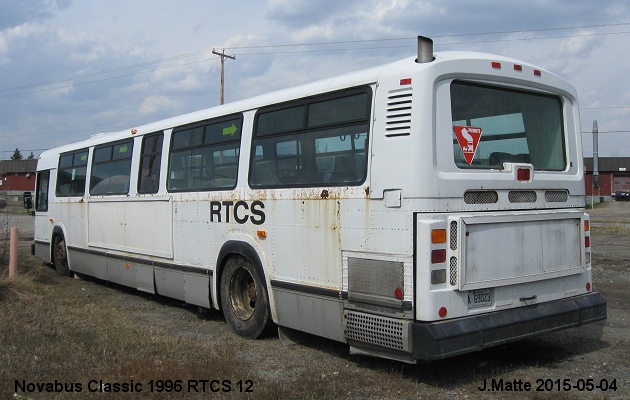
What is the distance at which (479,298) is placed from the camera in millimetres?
5480

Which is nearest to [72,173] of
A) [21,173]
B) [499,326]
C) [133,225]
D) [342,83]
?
[133,225]

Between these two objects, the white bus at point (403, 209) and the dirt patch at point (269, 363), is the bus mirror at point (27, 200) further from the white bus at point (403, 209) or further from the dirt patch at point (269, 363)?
the white bus at point (403, 209)

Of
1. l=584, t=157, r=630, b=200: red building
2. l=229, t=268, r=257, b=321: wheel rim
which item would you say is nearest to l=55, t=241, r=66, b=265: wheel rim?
l=229, t=268, r=257, b=321: wheel rim

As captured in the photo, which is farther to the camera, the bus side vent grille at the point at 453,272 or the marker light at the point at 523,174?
the marker light at the point at 523,174

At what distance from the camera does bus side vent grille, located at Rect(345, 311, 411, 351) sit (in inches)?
206

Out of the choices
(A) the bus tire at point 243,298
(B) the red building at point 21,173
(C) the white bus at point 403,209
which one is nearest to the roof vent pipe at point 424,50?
(C) the white bus at point 403,209

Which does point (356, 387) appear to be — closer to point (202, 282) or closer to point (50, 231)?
point (202, 282)

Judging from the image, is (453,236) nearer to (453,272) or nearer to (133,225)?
(453,272)

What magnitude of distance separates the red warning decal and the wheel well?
8.71 ft

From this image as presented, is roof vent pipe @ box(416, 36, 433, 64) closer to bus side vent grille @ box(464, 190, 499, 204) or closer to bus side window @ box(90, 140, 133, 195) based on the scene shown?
bus side vent grille @ box(464, 190, 499, 204)

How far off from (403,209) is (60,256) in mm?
10086

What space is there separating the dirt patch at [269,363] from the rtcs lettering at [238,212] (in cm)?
142

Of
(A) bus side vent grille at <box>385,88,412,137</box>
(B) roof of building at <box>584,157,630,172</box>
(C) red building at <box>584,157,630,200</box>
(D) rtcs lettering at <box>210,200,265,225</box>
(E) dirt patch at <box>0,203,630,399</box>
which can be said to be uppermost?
(B) roof of building at <box>584,157,630,172</box>

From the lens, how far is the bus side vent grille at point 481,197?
18.1ft
